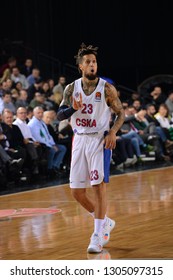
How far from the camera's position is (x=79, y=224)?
29.1 feet

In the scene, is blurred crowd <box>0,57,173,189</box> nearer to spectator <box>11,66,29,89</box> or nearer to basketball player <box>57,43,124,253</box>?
spectator <box>11,66,29,89</box>

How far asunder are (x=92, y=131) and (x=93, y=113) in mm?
163

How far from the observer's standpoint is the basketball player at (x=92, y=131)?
7270 millimetres

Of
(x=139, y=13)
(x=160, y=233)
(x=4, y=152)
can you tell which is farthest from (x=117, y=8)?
(x=160, y=233)

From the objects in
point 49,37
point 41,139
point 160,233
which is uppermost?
point 49,37

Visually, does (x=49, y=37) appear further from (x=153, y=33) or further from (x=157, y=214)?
(x=157, y=214)

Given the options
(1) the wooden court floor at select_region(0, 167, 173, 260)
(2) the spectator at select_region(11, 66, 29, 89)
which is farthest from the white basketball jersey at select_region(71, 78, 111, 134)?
(2) the spectator at select_region(11, 66, 29, 89)

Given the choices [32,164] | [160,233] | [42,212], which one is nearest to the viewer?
[160,233]

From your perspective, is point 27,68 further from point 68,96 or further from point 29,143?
point 68,96

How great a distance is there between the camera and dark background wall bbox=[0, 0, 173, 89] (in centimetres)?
2283

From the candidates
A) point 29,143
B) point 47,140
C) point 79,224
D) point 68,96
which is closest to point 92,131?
point 68,96

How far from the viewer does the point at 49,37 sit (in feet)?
73.6

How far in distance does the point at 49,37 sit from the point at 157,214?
13724 millimetres

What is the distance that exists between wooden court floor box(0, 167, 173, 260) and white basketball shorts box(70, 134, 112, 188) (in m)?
0.62
